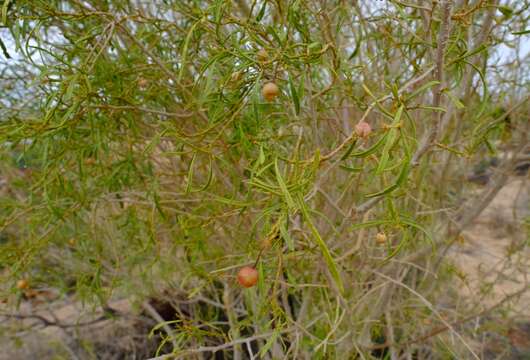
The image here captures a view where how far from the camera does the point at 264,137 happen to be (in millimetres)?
821

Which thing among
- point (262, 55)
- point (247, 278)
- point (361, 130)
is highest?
point (262, 55)

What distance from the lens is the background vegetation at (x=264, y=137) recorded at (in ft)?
2.01

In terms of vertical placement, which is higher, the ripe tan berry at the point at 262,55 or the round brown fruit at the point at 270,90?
the ripe tan berry at the point at 262,55

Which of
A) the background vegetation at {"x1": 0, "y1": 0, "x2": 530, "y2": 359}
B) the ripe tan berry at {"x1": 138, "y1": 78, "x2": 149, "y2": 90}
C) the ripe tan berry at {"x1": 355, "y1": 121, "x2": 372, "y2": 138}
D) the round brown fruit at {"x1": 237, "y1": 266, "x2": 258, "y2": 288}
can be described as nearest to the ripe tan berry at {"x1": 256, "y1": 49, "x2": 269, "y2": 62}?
the background vegetation at {"x1": 0, "y1": 0, "x2": 530, "y2": 359}

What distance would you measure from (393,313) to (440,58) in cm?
146

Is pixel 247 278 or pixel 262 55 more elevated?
pixel 262 55

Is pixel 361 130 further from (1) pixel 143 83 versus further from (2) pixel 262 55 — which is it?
(1) pixel 143 83

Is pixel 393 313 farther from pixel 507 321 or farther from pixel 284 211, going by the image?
pixel 284 211

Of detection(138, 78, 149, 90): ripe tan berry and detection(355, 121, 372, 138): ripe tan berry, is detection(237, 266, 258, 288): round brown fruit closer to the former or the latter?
detection(355, 121, 372, 138): ripe tan berry

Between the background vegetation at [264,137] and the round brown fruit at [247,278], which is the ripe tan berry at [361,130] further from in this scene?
the round brown fruit at [247,278]

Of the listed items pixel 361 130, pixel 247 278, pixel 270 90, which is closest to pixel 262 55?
pixel 270 90

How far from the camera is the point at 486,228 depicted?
379cm

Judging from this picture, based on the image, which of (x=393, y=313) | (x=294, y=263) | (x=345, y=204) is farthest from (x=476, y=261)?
(x=294, y=263)

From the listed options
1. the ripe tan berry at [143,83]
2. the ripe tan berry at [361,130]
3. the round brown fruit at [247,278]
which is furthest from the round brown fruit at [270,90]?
the ripe tan berry at [143,83]
